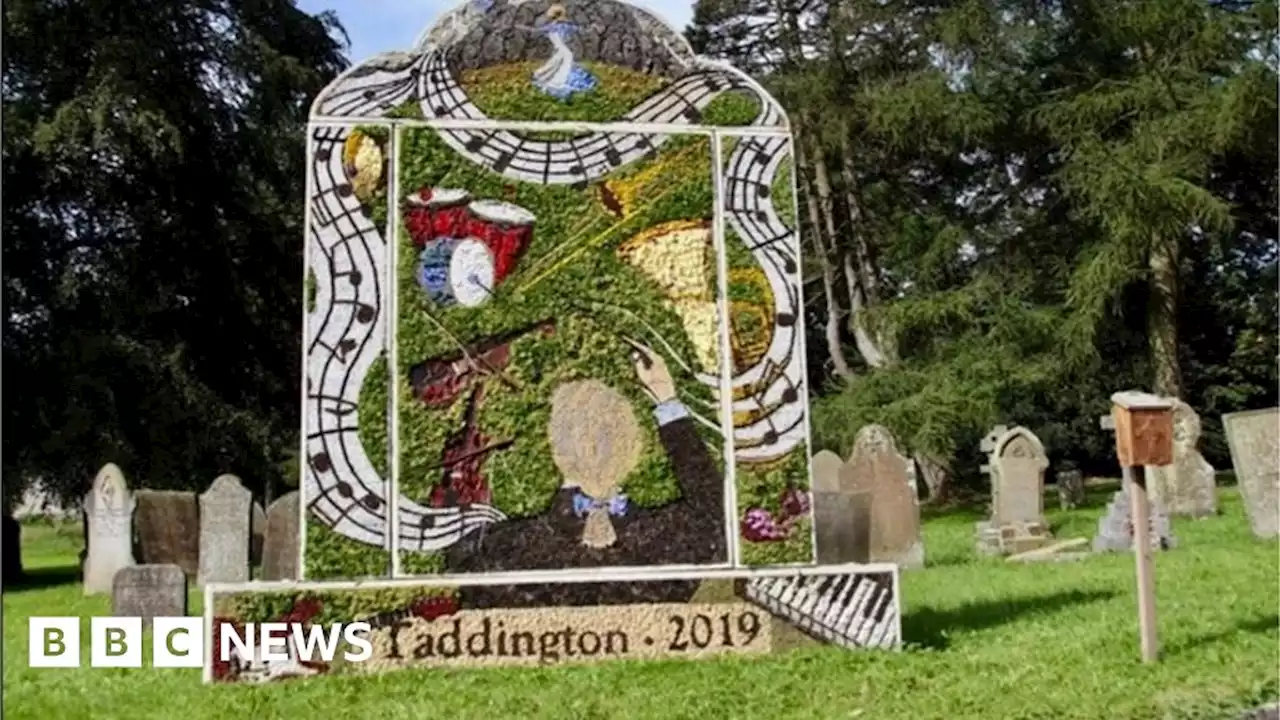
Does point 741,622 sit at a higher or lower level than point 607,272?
lower

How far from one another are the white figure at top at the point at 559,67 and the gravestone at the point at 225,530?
23.8 feet

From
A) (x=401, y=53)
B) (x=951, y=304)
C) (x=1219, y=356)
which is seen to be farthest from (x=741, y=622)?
(x=1219, y=356)

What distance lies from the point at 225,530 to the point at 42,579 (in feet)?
24.3

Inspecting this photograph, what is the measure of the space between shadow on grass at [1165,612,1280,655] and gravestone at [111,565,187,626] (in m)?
7.00

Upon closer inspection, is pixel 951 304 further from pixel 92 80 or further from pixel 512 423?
→ pixel 512 423

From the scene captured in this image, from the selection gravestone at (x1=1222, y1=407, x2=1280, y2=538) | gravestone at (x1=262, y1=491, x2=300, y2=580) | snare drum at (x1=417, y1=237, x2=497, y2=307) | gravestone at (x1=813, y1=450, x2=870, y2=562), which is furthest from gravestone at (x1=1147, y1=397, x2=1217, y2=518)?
snare drum at (x1=417, y1=237, x2=497, y2=307)

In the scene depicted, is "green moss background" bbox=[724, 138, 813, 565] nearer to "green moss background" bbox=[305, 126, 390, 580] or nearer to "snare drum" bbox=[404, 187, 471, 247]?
"snare drum" bbox=[404, 187, 471, 247]

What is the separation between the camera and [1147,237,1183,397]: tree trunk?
24.8m

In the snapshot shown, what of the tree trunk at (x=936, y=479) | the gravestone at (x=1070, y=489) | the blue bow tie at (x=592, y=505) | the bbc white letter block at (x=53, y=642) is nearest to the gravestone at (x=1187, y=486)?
the gravestone at (x=1070, y=489)

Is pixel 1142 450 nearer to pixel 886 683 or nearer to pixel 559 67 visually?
pixel 886 683

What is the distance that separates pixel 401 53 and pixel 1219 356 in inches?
1138

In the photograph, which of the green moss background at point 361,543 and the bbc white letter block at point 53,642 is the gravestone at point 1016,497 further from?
the bbc white letter block at point 53,642

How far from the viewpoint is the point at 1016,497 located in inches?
639

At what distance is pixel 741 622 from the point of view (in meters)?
8.60
